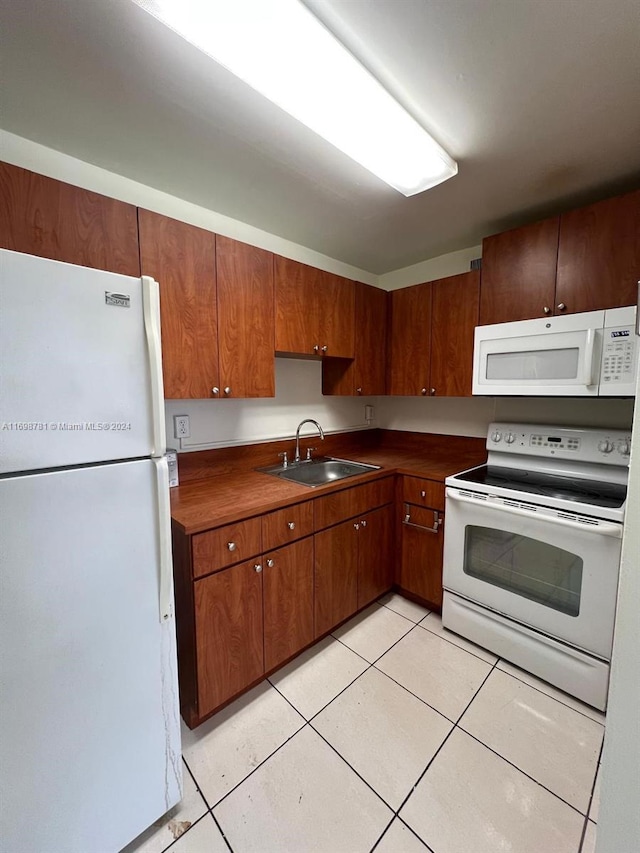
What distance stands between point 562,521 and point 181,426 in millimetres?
1907

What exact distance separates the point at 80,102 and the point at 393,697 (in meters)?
2.69

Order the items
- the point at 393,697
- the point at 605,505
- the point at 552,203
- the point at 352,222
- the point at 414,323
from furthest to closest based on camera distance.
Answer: the point at 414,323 → the point at 352,222 → the point at 552,203 → the point at 393,697 → the point at 605,505

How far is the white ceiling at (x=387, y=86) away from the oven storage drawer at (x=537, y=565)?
5.11 feet

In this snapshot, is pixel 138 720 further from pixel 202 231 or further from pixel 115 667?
pixel 202 231

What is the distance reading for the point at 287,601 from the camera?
1.59 meters

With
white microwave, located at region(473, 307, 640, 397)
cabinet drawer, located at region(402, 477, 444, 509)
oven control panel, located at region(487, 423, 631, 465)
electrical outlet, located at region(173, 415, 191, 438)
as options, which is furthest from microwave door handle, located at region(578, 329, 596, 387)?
electrical outlet, located at region(173, 415, 191, 438)

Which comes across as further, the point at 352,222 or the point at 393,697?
the point at 352,222

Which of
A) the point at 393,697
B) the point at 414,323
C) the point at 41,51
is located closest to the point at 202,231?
the point at 41,51

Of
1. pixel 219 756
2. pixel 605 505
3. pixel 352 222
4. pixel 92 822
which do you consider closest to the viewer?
pixel 92 822

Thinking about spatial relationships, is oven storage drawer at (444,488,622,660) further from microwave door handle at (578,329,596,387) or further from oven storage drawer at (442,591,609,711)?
microwave door handle at (578,329,596,387)

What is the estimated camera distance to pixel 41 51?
3.22ft

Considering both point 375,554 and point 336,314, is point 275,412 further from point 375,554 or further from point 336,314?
point 375,554

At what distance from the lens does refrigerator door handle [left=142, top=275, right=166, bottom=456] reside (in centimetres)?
93

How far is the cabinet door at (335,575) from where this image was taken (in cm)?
173
